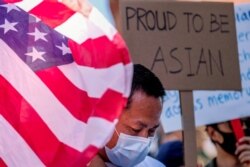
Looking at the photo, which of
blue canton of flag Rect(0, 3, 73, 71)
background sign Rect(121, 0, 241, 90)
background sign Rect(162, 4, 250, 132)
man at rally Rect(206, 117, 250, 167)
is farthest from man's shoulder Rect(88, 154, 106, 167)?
man at rally Rect(206, 117, 250, 167)

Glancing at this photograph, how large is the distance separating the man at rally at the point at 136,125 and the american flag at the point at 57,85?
815 mm

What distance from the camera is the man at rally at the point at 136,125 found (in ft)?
6.16

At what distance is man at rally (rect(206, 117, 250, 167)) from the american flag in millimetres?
2373

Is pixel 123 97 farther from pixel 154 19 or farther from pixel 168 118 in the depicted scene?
pixel 168 118

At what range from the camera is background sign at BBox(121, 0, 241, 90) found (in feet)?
7.31

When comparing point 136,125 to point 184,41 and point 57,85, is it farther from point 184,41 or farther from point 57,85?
point 57,85

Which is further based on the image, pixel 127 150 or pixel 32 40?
pixel 127 150

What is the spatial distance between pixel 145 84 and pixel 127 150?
0.62 ft

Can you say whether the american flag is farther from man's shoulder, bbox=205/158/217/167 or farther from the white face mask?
man's shoulder, bbox=205/158/217/167

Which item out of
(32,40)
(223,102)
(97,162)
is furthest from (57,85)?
(223,102)

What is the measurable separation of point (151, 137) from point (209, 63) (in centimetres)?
50

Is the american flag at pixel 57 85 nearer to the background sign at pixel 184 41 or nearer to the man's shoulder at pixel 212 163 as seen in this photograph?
the background sign at pixel 184 41

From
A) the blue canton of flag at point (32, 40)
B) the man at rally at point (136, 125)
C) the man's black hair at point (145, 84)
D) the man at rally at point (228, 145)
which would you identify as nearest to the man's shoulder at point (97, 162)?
the man at rally at point (136, 125)

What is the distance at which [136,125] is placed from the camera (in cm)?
189
